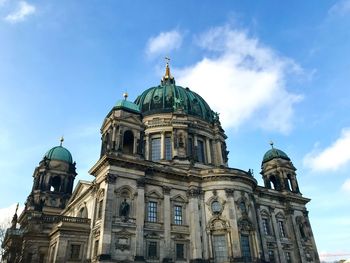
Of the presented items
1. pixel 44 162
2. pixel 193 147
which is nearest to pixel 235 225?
pixel 193 147

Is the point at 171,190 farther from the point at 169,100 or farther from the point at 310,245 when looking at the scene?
the point at 310,245

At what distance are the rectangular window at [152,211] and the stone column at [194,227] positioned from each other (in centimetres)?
387

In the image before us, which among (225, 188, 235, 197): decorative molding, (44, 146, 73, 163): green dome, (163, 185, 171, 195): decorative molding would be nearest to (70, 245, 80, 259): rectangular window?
(163, 185, 171, 195): decorative molding

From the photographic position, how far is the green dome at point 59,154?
5005 cm

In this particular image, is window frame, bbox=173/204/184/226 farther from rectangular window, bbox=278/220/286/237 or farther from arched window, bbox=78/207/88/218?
rectangular window, bbox=278/220/286/237

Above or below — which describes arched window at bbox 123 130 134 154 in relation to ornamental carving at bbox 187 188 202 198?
above

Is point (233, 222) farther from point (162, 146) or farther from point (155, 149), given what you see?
point (155, 149)

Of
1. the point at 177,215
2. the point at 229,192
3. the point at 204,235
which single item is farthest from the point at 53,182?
the point at 229,192

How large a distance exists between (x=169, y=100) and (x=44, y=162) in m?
21.6

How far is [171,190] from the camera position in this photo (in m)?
33.5

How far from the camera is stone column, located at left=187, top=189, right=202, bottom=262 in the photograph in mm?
30891

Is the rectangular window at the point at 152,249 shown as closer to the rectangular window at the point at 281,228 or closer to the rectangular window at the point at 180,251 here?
the rectangular window at the point at 180,251

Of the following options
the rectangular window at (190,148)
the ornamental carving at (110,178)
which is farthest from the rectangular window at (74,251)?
the rectangular window at (190,148)

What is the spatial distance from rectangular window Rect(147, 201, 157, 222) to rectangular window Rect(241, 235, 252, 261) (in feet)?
30.2
